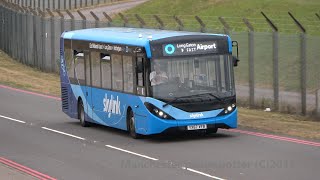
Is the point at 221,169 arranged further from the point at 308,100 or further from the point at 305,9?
the point at 305,9

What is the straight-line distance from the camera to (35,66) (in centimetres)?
4684

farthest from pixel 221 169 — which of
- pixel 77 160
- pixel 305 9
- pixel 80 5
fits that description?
pixel 80 5

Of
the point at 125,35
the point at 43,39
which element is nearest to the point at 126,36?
the point at 125,35

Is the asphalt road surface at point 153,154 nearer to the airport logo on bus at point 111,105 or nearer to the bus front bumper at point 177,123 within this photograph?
the bus front bumper at point 177,123

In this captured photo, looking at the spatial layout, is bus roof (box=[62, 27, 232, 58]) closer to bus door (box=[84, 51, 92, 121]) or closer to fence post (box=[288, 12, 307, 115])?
bus door (box=[84, 51, 92, 121])

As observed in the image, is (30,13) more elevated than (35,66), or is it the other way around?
(30,13)

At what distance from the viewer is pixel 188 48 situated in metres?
19.1

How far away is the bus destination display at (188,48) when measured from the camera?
749 inches

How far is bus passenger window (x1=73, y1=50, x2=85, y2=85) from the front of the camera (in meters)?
22.9

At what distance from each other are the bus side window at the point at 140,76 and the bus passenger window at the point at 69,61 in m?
4.79

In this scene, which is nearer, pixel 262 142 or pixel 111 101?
pixel 262 142

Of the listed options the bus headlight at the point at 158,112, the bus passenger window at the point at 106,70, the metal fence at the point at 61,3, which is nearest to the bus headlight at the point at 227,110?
the bus headlight at the point at 158,112

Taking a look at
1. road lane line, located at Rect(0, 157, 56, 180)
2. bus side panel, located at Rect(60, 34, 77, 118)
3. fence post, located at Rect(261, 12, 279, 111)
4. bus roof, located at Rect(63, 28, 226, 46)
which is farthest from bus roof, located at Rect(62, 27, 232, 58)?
fence post, located at Rect(261, 12, 279, 111)

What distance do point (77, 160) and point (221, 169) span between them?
335 cm
